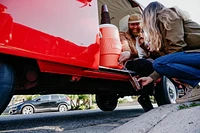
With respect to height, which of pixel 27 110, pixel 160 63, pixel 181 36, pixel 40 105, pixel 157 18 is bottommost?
pixel 27 110

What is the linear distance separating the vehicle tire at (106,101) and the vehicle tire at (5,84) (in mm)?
2773

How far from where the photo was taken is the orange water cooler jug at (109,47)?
2559mm

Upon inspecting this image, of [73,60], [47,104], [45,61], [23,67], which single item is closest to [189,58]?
[73,60]

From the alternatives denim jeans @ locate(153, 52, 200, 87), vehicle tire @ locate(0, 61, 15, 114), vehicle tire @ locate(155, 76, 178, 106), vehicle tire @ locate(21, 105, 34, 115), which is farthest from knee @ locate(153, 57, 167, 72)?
vehicle tire @ locate(21, 105, 34, 115)

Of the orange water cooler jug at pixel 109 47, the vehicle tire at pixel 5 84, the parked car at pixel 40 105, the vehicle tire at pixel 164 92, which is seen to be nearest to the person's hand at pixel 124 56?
the orange water cooler jug at pixel 109 47

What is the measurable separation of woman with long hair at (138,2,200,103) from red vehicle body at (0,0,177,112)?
52 centimetres

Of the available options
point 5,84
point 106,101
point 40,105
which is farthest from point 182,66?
point 40,105

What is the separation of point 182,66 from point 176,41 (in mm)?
241

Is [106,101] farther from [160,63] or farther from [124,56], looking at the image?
[160,63]

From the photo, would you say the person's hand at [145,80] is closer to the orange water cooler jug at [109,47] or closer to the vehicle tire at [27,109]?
the orange water cooler jug at [109,47]

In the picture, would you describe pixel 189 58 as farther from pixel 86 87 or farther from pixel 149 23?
pixel 86 87

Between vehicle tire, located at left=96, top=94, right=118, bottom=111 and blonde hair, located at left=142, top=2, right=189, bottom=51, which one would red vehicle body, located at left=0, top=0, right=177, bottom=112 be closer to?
blonde hair, located at left=142, top=2, right=189, bottom=51

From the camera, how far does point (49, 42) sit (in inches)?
67.4

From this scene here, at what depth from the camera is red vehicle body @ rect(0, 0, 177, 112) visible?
1.52 m
